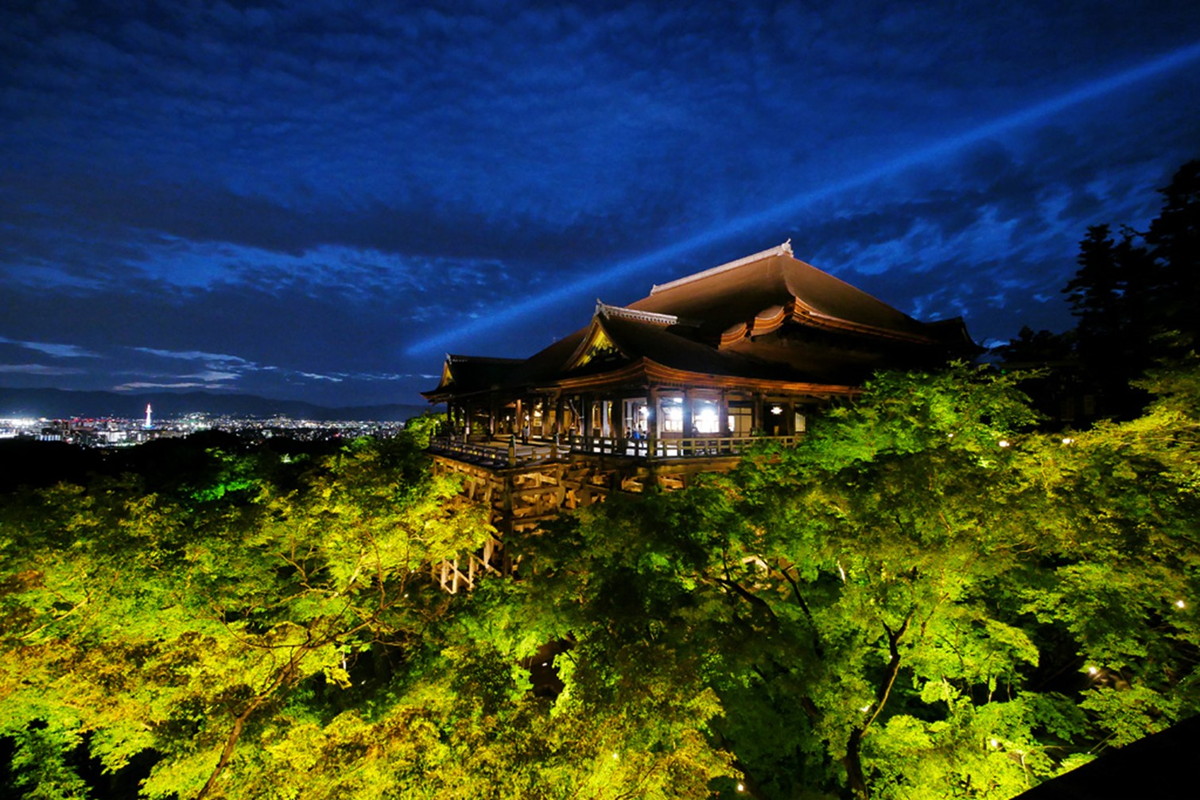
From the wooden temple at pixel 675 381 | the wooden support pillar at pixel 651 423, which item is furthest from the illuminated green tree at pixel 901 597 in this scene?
the wooden temple at pixel 675 381

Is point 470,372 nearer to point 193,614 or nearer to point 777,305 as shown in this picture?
point 777,305

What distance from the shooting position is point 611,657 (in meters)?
6.70

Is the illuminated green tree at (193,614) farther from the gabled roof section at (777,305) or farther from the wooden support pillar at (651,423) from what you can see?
the gabled roof section at (777,305)

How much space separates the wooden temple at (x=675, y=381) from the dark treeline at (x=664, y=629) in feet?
16.8

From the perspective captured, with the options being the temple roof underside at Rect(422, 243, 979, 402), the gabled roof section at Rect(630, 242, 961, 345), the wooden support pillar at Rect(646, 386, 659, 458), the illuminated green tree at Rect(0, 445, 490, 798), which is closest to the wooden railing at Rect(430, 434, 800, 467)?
the wooden support pillar at Rect(646, 386, 659, 458)

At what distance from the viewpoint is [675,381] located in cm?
1664

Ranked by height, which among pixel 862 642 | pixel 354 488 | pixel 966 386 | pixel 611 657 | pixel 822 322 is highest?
pixel 822 322

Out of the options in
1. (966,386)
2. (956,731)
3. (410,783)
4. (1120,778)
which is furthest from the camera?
(966,386)

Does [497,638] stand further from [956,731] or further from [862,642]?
[956,731]

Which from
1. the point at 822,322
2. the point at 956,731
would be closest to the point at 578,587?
the point at 956,731

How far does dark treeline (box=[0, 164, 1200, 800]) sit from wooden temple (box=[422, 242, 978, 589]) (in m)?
5.12

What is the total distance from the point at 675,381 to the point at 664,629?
10313mm

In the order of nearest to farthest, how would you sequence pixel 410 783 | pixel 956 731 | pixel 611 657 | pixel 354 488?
pixel 410 783, pixel 611 657, pixel 956 731, pixel 354 488

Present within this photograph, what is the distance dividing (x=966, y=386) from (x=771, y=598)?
8197 millimetres
